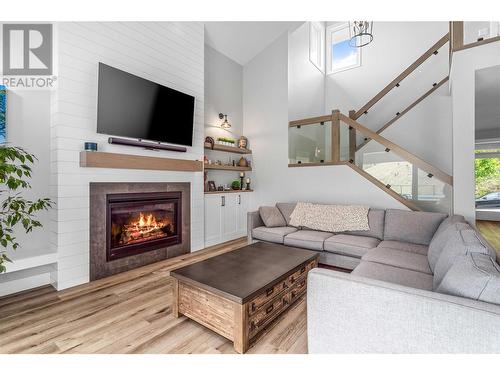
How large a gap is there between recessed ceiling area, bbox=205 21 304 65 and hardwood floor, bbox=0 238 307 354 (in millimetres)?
4333

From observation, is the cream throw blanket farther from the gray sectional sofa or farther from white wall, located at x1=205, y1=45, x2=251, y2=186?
white wall, located at x1=205, y1=45, x2=251, y2=186

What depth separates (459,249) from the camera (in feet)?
5.23

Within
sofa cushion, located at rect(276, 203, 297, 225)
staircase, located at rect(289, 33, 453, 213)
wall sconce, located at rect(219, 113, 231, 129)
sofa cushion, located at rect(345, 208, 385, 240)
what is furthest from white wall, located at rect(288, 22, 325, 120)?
sofa cushion, located at rect(345, 208, 385, 240)

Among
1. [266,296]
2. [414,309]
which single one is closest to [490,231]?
[414,309]

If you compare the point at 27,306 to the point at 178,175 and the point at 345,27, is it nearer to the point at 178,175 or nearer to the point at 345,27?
the point at 178,175

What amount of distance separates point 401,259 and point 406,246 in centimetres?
62

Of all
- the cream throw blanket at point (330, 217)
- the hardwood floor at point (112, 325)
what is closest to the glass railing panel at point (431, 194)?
the cream throw blanket at point (330, 217)

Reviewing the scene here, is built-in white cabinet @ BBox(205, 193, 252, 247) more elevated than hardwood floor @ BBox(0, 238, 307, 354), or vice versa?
built-in white cabinet @ BBox(205, 193, 252, 247)

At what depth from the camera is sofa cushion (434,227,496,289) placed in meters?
1.50

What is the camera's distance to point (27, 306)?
2.28 metres

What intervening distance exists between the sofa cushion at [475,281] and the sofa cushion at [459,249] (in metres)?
0.18

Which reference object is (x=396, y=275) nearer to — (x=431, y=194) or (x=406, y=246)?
(x=406, y=246)
